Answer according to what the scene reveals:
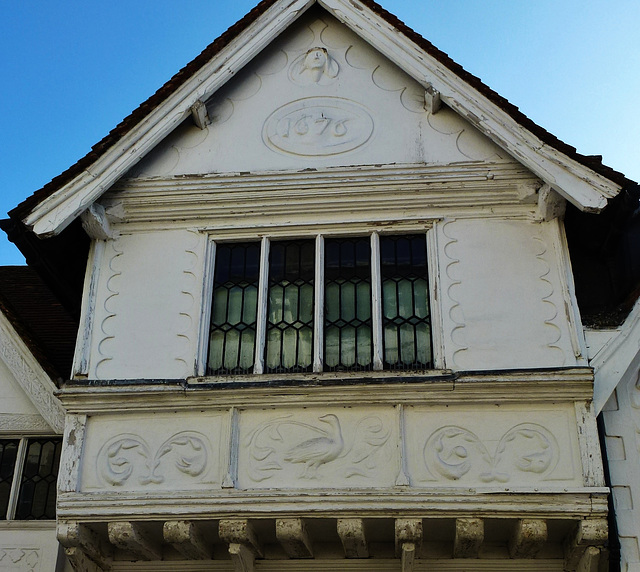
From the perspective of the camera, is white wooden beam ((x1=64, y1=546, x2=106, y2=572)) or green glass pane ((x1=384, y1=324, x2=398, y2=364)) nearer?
white wooden beam ((x1=64, y1=546, x2=106, y2=572))

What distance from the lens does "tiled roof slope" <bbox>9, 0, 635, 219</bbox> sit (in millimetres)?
9188

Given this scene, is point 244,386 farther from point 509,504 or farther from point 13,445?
point 13,445

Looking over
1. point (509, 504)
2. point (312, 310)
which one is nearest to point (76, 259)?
point (312, 310)

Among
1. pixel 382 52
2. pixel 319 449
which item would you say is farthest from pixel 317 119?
pixel 319 449

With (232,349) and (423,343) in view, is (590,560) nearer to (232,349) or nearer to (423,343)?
(423,343)

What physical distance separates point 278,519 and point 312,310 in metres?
2.20

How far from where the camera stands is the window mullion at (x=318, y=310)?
8969 millimetres

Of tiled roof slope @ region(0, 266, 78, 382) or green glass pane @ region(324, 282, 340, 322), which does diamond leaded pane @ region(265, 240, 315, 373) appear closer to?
green glass pane @ region(324, 282, 340, 322)

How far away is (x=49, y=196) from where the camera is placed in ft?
31.1

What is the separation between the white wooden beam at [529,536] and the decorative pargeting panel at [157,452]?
8.95 feet

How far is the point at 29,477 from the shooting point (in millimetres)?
10109

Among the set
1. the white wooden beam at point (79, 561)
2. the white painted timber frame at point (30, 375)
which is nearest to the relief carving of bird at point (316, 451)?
the white wooden beam at point (79, 561)

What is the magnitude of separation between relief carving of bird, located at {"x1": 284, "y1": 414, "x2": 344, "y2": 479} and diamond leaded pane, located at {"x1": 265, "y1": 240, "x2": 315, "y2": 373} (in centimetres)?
79

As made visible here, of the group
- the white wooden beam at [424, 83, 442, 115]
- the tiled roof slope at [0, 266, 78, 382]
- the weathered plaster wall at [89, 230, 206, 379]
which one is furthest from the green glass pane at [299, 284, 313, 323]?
the tiled roof slope at [0, 266, 78, 382]
